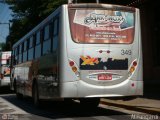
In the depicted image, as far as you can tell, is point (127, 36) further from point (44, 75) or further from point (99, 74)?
point (44, 75)

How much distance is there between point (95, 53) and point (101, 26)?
0.86 meters

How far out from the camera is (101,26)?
1384cm

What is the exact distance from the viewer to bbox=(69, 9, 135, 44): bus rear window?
44.8 feet

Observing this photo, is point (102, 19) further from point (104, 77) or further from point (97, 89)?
point (97, 89)

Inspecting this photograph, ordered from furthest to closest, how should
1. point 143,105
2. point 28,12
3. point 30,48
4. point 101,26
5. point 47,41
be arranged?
point 28,12 < point 30,48 < point 143,105 < point 47,41 < point 101,26

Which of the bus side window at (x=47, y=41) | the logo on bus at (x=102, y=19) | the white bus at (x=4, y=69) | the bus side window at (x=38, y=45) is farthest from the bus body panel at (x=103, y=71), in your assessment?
Result: the white bus at (x=4, y=69)

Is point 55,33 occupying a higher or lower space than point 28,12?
lower

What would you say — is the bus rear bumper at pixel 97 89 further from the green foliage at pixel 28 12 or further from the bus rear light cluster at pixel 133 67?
the green foliage at pixel 28 12

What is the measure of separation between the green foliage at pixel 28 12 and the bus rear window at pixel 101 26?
19.8 m

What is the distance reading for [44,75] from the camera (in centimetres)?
1568

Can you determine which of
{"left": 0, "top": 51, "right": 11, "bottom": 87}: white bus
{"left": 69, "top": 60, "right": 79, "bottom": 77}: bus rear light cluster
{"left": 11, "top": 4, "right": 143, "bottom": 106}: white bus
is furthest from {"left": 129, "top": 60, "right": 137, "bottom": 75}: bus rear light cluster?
{"left": 0, "top": 51, "right": 11, "bottom": 87}: white bus

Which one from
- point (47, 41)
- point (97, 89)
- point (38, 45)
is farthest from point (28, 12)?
point (97, 89)

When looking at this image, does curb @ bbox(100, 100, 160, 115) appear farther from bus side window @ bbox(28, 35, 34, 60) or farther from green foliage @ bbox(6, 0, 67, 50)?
green foliage @ bbox(6, 0, 67, 50)

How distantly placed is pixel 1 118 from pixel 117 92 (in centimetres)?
353
